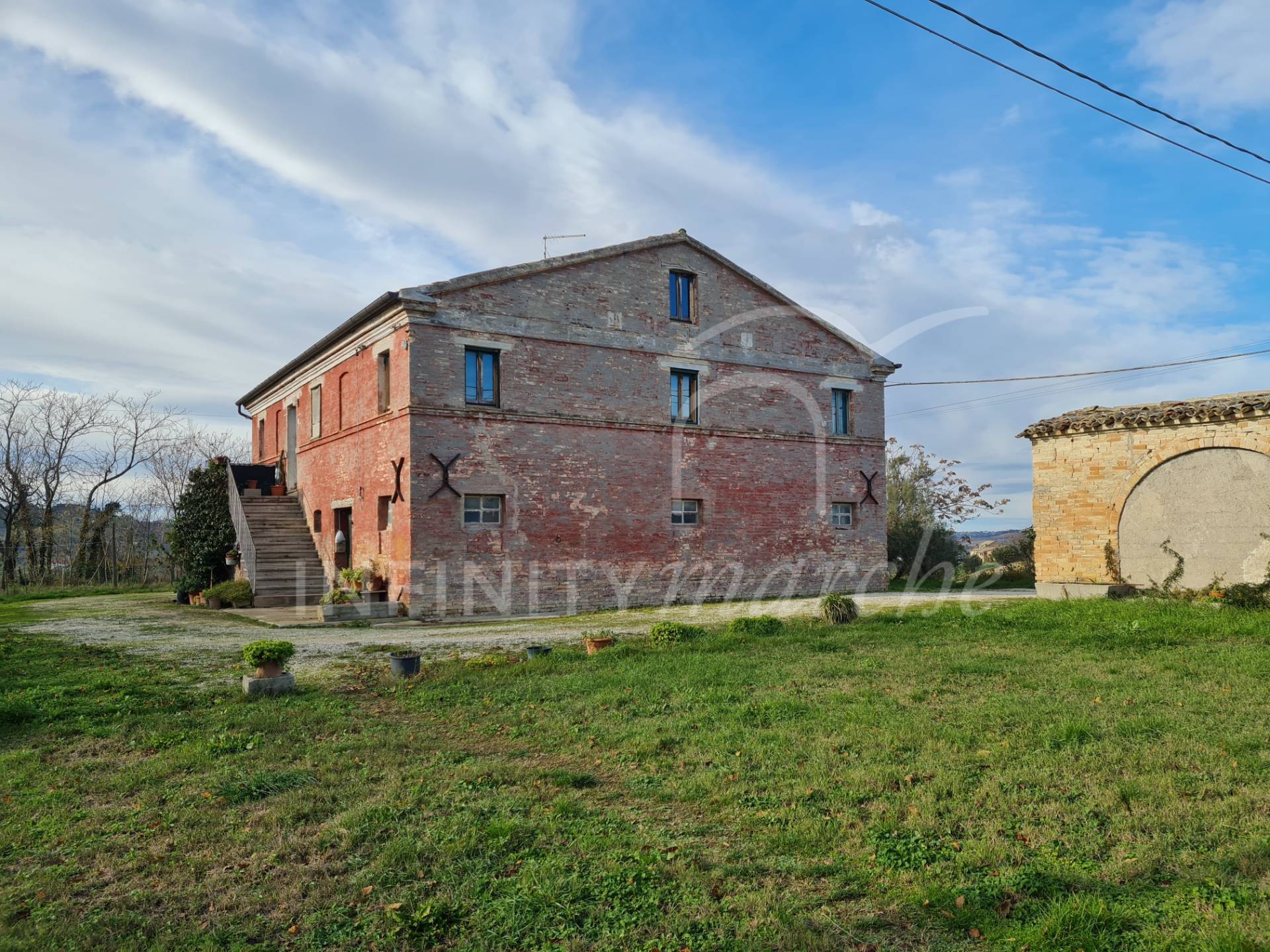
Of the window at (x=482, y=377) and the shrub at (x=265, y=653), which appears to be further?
the window at (x=482, y=377)

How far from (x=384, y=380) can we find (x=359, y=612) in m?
5.39

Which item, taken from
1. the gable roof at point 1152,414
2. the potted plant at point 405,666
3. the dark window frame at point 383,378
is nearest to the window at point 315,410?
the dark window frame at point 383,378

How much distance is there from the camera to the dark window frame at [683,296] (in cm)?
2044

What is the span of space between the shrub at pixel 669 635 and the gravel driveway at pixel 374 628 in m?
1.73

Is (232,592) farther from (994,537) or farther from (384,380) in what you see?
(994,537)

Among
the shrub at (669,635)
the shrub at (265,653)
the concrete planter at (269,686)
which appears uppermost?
the shrub at (265,653)

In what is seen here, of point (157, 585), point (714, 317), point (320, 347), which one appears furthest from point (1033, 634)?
point (157, 585)

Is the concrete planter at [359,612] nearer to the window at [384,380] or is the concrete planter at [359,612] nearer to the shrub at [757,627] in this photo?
the window at [384,380]

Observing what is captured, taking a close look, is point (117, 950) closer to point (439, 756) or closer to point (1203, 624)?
point (439, 756)

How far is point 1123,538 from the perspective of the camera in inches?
613

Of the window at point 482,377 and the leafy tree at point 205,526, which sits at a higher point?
the window at point 482,377

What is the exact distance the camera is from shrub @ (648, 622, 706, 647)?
38.2 ft

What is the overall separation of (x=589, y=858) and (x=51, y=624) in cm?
1690

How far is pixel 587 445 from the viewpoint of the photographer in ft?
62.0
